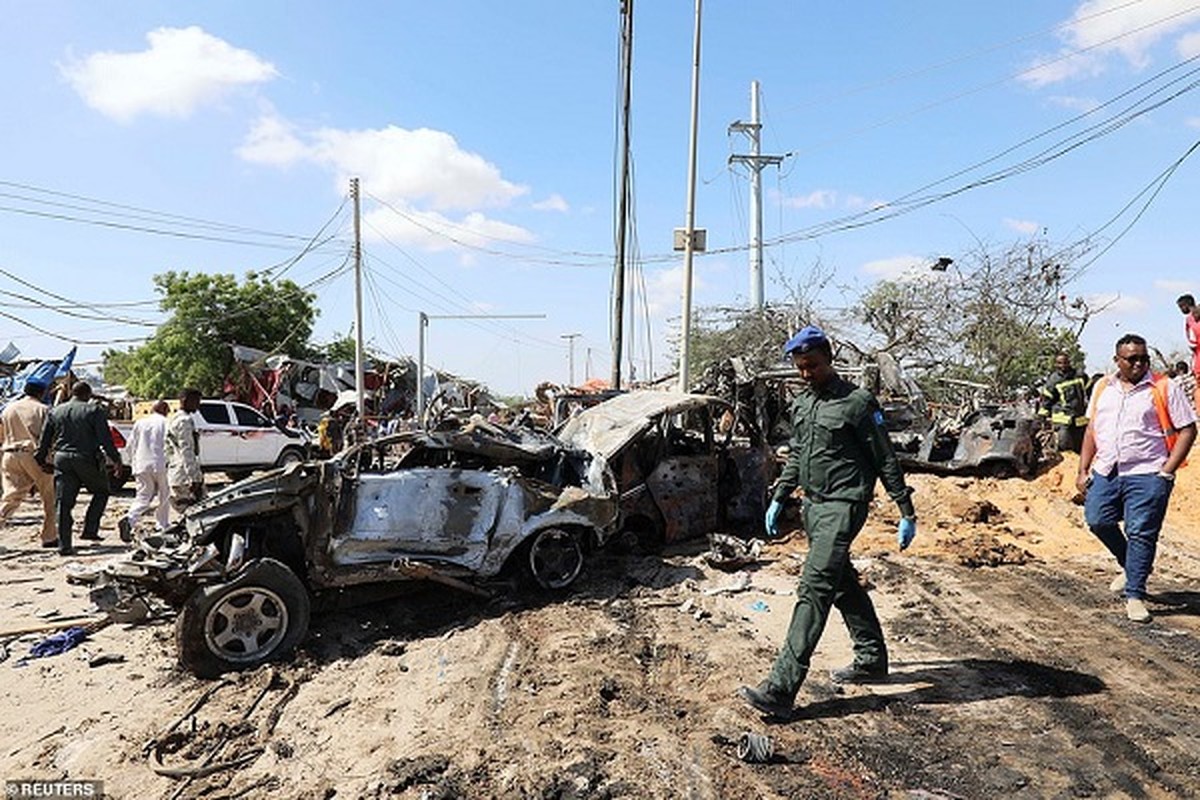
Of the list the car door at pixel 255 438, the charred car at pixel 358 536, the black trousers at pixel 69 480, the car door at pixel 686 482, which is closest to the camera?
the charred car at pixel 358 536

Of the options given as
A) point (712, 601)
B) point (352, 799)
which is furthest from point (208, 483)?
point (352, 799)

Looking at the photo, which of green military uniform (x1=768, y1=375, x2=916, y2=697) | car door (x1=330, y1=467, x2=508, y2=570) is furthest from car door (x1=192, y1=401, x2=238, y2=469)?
green military uniform (x1=768, y1=375, x2=916, y2=697)

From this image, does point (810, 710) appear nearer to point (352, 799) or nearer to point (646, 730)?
point (646, 730)

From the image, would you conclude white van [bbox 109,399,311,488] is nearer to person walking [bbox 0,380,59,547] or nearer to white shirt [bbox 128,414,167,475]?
person walking [bbox 0,380,59,547]

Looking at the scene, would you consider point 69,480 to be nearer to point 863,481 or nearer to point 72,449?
point 72,449

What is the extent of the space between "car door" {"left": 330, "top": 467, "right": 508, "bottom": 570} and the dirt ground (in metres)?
0.55

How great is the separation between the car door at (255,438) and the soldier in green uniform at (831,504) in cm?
1228

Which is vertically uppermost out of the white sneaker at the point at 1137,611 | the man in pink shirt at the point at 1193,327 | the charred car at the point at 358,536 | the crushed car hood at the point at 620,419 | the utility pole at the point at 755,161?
the utility pole at the point at 755,161

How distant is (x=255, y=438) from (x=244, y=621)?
10050 mm

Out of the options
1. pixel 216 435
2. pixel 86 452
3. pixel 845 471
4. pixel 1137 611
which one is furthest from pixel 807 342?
pixel 216 435

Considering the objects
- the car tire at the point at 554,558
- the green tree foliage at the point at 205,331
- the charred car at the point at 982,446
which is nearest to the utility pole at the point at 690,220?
the charred car at the point at 982,446

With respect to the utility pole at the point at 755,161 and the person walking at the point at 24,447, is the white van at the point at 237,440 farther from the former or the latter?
the utility pole at the point at 755,161

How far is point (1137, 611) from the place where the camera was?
5031 millimetres

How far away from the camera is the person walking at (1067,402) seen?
10852mm
